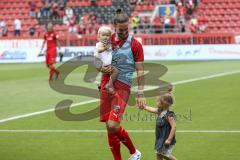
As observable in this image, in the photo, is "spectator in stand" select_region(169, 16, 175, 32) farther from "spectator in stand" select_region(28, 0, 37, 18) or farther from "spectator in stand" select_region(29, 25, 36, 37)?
"spectator in stand" select_region(28, 0, 37, 18)

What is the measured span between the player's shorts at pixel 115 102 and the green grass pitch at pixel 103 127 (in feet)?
3.23

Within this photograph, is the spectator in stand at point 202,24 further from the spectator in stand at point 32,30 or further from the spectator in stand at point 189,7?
the spectator in stand at point 32,30

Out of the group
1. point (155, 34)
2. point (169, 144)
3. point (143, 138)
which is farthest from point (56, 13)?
point (169, 144)

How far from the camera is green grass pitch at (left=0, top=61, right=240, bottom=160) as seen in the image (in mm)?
11586

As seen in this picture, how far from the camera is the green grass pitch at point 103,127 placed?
11586 millimetres

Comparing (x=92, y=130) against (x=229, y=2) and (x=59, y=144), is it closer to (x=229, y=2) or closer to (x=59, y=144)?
(x=59, y=144)

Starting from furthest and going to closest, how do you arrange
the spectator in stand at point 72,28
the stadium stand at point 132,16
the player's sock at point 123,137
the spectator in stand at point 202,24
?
the spectator in stand at point 72,28 → the stadium stand at point 132,16 → the spectator in stand at point 202,24 → the player's sock at point 123,137

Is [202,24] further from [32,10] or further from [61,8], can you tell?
[32,10]

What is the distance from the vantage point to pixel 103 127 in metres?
14.7

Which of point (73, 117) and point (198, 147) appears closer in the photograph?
point (198, 147)

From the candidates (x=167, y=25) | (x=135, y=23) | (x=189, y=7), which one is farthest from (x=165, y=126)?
(x=189, y=7)

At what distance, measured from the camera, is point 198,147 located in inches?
470

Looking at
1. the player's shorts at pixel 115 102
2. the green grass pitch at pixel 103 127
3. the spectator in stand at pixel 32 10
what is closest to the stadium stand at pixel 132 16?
the spectator in stand at pixel 32 10

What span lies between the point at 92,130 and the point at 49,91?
9086 mm
